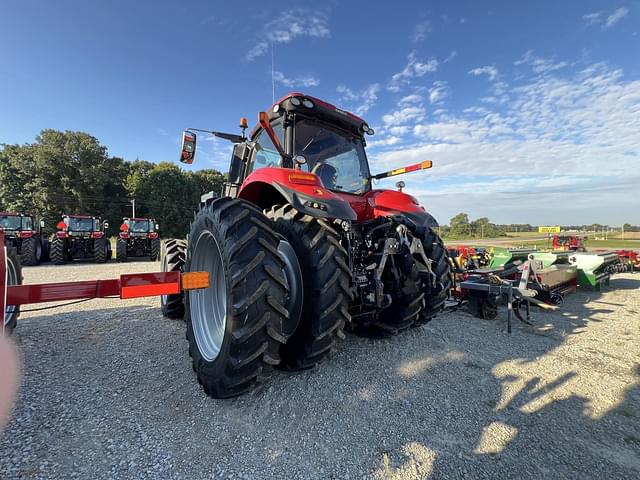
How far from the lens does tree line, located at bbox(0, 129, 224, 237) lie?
27.1m

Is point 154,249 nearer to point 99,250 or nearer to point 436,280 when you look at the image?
point 99,250

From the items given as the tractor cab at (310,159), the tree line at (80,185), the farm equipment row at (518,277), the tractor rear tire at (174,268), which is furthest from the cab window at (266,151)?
the tree line at (80,185)

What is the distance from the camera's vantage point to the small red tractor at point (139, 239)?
13.3 metres

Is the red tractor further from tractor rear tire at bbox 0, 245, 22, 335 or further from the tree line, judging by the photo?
the tree line

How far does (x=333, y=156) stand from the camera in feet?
11.3

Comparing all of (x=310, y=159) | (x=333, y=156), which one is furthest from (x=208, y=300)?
(x=333, y=156)

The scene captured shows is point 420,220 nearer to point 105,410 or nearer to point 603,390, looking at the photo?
point 603,390

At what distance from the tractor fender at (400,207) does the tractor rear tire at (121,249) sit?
1295cm

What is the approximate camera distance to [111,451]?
5.59 ft

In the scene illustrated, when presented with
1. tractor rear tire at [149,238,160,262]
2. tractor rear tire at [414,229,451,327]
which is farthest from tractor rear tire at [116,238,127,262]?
tractor rear tire at [414,229,451,327]

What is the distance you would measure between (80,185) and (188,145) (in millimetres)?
31911

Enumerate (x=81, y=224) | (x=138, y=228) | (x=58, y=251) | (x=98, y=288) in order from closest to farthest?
(x=98, y=288), (x=58, y=251), (x=81, y=224), (x=138, y=228)

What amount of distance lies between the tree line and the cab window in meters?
28.2

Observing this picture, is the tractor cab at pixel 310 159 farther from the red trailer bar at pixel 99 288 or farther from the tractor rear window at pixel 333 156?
the red trailer bar at pixel 99 288
